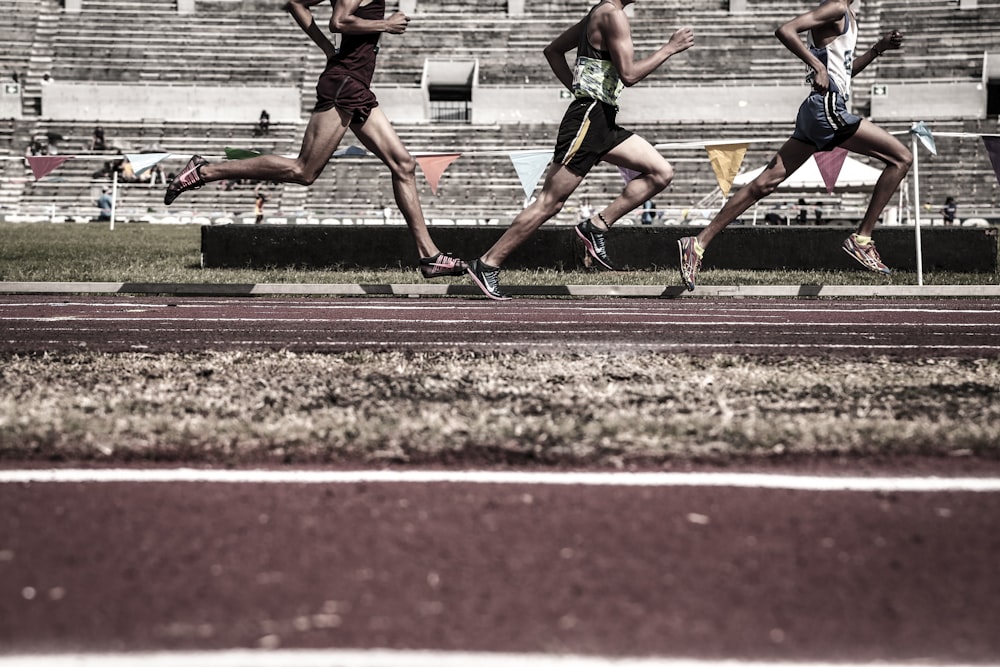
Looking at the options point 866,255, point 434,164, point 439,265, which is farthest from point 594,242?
point 434,164

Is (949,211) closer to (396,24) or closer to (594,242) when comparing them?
(594,242)

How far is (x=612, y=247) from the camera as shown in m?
12.5

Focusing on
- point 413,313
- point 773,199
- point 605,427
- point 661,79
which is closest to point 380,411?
point 605,427

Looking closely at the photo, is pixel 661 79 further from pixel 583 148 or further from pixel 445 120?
pixel 583 148

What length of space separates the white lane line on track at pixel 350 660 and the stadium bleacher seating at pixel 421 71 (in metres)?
35.6

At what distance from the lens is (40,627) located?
1.83m

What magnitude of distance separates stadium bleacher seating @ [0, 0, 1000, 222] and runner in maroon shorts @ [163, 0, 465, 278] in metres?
29.5

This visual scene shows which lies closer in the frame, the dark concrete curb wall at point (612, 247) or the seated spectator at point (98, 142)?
the dark concrete curb wall at point (612, 247)

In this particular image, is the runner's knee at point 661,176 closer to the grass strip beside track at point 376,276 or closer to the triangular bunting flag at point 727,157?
the grass strip beside track at point 376,276

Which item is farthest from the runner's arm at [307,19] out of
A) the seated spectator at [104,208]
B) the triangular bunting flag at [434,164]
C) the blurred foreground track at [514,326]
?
the seated spectator at [104,208]

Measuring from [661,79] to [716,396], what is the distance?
43.6m

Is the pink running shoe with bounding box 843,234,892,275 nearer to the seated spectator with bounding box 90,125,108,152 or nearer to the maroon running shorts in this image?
the maroon running shorts

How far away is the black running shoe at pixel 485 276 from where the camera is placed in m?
7.95

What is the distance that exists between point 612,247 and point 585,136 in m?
4.92
